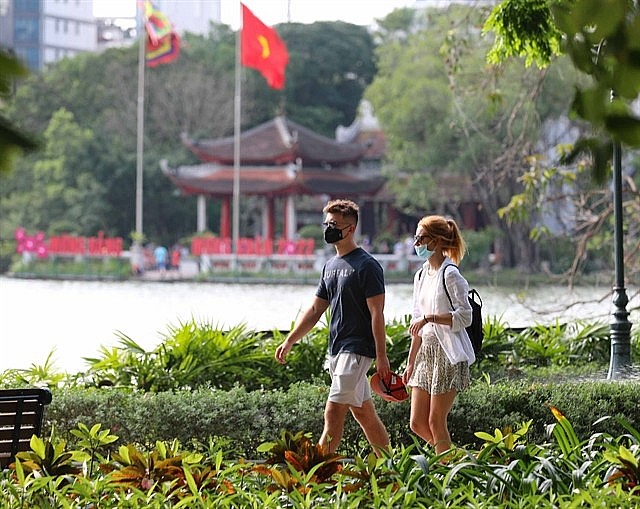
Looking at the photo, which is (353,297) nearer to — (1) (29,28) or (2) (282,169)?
(2) (282,169)

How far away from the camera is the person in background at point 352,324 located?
5848 mm

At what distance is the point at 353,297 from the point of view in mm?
5891

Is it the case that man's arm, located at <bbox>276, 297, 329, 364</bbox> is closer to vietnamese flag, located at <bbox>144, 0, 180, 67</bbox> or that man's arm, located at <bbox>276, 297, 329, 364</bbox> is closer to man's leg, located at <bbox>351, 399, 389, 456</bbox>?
man's leg, located at <bbox>351, 399, 389, 456</bbox>

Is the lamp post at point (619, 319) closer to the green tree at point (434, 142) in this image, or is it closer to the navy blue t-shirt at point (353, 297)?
the navy blue t-shirt at point (353, 297)

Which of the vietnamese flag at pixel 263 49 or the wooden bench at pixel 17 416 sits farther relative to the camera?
the vietnamese flag at pixel 263 49

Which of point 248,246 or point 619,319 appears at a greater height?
point 619,319

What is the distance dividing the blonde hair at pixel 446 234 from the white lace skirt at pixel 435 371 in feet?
1.38

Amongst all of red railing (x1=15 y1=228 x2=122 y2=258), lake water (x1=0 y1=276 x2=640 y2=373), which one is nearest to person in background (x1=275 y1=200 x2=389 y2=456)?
lake water (x1=0 y1=276 x2=640 y2=373)

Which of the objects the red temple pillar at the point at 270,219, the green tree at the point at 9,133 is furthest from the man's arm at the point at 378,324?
the red temple pillar at the point at 270,219

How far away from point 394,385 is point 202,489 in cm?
189

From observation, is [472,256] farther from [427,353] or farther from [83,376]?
[427,353]

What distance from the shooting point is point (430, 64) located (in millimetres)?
45062

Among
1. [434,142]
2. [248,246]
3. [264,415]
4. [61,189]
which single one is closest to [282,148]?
[248,246]

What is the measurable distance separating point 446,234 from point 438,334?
494mm
